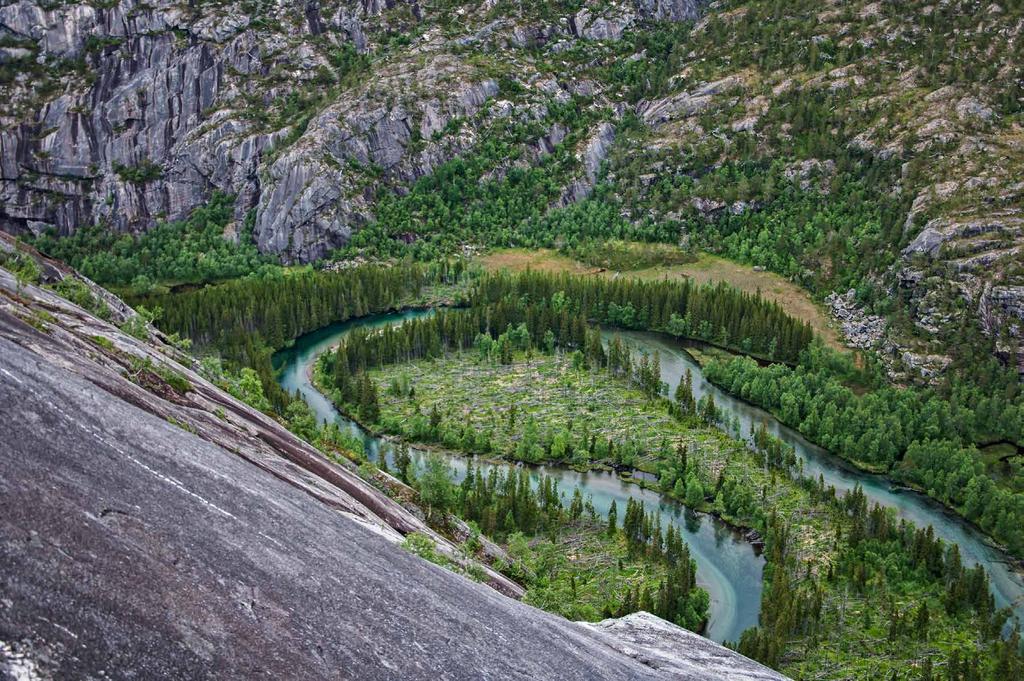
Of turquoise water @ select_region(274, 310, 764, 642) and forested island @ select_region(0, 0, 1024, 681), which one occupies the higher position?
forested island @ select_region(0, 0, 1024, 681)

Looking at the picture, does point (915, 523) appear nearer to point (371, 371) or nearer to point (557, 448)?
point (557, 448)

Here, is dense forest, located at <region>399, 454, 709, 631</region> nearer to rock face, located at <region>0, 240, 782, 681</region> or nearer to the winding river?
the winding river

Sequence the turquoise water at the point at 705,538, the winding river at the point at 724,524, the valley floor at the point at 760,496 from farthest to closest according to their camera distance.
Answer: the winding river at the point at 724,524 → the turquoise water at the point at 705,538 → the valley floor at the point at 760,496

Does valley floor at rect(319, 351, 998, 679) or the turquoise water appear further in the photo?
the turquoise water

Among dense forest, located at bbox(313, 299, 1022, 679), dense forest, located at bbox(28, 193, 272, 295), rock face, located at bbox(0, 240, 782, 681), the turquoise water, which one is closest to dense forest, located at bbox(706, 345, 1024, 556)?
dense forest, located at bbox(313, 299, 1022, 679)

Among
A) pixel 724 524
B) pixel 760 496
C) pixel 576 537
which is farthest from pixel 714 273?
pixel 576 537

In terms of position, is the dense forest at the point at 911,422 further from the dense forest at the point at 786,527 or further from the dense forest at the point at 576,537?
the dense forest at the point at 576,537

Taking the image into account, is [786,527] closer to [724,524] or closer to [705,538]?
[724,524]

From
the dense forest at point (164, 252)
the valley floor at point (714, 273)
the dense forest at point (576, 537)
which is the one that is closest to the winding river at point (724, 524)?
the dense forest at point (576, 537)
